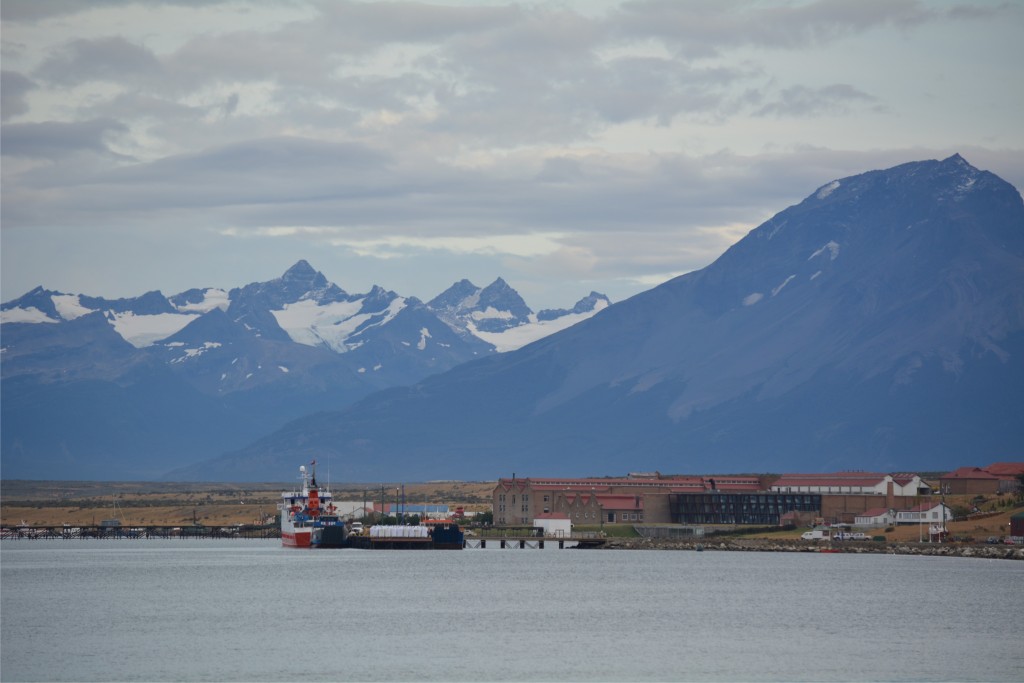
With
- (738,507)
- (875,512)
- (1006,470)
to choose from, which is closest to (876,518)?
(875,512)

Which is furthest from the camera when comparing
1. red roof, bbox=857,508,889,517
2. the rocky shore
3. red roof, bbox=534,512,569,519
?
red roof, bbox=534,512,569,519

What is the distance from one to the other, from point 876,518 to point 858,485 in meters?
11.8

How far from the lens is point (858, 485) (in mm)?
173375

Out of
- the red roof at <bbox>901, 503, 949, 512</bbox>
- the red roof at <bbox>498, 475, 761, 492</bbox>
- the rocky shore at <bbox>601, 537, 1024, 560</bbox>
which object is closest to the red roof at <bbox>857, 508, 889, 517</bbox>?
the red roof at <bbox>901, 503, 949, 512</bbox>

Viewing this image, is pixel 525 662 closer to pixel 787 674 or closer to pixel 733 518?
pixel 787 674

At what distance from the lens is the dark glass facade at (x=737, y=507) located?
561 feet

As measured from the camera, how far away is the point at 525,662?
67.6 m

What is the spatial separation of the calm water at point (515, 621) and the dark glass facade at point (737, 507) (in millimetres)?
37757

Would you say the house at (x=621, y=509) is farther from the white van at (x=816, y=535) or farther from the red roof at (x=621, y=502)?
the white van at (x=816, y=535)

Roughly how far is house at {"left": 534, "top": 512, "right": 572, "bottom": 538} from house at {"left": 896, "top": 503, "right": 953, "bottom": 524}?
32.8m

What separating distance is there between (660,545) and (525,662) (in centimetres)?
9084

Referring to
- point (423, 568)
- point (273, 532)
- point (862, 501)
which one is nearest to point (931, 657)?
point (423, 568)

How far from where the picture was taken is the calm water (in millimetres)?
65625

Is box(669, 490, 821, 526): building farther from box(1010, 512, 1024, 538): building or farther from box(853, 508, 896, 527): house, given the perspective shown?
box(1010, 512, 1024, 538): building
